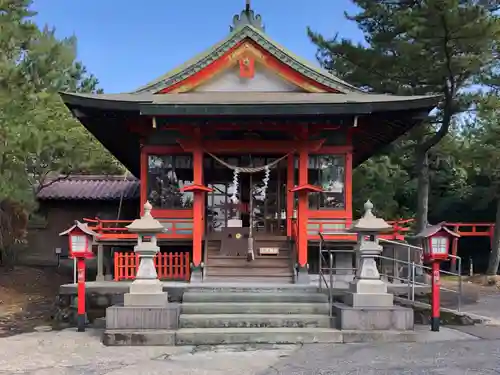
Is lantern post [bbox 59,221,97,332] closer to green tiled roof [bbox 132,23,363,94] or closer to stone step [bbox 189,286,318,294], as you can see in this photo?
stone step [bbox 189,286,318,294]

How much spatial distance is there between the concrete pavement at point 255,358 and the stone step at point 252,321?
697 millimetres

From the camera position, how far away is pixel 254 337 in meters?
8.70

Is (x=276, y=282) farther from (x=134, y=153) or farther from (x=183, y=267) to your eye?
(x=134, y=153)

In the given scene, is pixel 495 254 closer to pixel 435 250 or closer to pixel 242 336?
pixel 435 250

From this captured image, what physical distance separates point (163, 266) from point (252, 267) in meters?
2.04

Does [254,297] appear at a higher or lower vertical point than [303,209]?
lower

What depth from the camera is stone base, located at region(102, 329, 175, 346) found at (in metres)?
8.58

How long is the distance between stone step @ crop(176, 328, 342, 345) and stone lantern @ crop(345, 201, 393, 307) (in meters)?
0.84

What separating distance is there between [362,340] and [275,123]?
5.23 meters

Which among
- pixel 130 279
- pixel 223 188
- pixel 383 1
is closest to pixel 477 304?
pixel 223 188

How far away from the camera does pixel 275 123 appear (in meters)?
12.0

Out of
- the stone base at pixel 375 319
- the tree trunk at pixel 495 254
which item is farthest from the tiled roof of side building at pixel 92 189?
the tree trunk at pixel 495 254

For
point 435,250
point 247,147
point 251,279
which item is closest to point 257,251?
point 251,279

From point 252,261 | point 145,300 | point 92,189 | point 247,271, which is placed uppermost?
point 92,189
